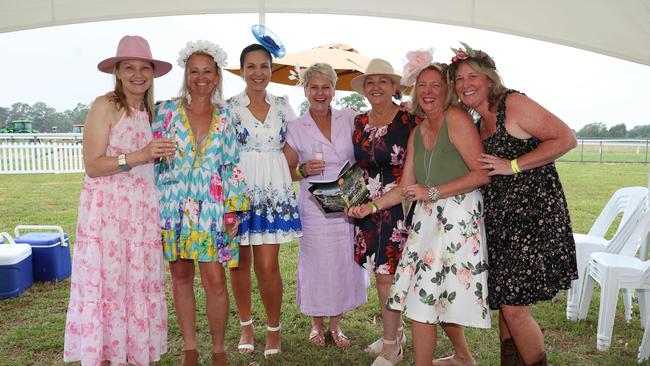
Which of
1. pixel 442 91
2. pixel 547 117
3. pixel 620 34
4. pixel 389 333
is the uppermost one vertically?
pixel 620 34

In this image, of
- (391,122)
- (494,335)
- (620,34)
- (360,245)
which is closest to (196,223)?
(360,245)

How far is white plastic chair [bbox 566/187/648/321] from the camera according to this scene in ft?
14.2

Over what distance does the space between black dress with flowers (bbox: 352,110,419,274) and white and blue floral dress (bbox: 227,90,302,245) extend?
22.9 inches

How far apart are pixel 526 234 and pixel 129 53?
2588 mm

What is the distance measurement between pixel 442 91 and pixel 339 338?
218 cm

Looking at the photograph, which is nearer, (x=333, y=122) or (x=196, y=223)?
(x=196, y=223)

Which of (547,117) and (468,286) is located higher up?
(547,117)

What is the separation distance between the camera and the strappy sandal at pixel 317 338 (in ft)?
13.0

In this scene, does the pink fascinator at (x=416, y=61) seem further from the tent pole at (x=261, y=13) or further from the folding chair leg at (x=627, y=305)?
the folding chair leg at (x=627, y=305)

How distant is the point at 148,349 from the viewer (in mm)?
3123

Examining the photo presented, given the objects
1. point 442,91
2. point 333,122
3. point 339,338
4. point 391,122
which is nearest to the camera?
point 442,91

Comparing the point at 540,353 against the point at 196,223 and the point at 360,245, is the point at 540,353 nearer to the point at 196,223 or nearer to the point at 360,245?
the point at 360,245

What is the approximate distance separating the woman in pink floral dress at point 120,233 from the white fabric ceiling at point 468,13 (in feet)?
5.45

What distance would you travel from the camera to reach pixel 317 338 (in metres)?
4.00
